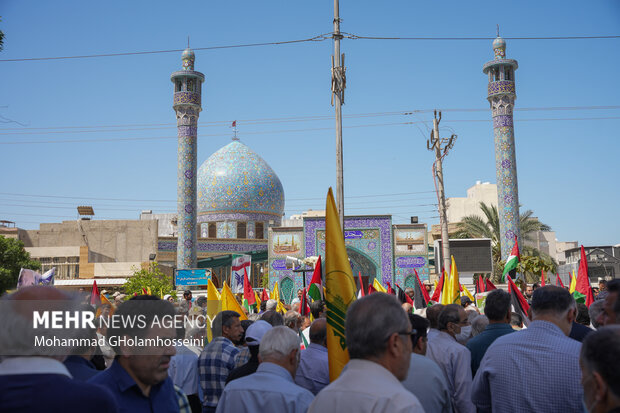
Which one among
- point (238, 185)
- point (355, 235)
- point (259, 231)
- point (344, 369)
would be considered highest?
point (238, 185)

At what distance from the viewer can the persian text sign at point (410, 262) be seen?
96.3ft

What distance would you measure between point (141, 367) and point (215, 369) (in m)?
1.83

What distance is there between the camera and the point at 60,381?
181 centimetres

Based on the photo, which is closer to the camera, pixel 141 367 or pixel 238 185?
pixel 141 367

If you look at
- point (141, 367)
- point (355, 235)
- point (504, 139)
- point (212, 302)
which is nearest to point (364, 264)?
point (355, 235)

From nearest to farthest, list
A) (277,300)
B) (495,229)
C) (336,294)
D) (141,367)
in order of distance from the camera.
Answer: (141,367), (336,294), (277,300), (495,229)

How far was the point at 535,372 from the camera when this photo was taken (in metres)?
2.81

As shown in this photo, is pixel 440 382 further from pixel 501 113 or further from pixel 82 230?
pixel 82 230

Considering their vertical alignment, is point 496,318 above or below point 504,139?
below

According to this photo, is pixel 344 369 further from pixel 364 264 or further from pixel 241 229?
pixel 241 229

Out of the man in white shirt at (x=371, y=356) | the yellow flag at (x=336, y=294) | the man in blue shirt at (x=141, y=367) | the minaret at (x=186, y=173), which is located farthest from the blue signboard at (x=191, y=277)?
the man in white shirt at (x=371, y=356)

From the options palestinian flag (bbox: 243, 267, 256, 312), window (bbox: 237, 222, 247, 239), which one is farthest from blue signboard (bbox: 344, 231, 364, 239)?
palestinian flag (bbox: 243, 267, 256, 312)

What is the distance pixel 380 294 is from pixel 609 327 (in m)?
0.74

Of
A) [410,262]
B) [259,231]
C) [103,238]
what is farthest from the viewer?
[259,231]
